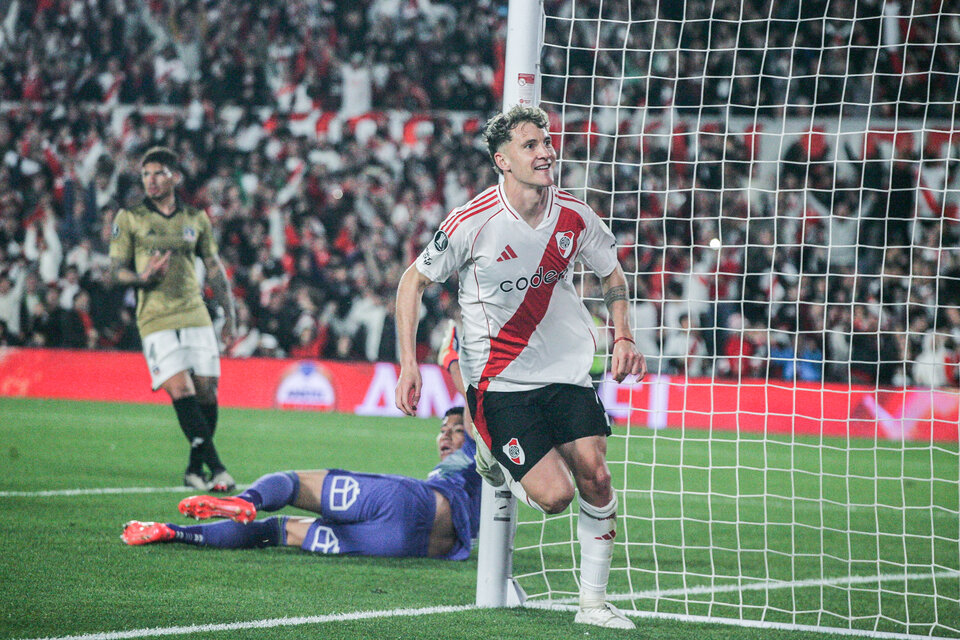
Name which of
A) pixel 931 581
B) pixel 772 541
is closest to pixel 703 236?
pixel 772 541

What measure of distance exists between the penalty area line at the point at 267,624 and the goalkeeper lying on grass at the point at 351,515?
1058 millimetres

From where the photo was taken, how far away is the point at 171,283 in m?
8.53

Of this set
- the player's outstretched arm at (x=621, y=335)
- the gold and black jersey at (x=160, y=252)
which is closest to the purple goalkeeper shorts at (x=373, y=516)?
the player's outstretched arm at (x=621, y=335)

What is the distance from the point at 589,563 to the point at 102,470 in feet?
18.6

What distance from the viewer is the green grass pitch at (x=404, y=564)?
4.53m

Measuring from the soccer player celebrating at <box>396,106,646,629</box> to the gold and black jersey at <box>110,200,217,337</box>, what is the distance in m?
4.20

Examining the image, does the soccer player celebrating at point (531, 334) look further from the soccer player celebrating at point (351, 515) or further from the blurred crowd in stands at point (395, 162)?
the blurred crowd in stands at point (395, 162)

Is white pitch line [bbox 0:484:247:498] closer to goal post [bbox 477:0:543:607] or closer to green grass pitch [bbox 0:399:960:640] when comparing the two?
green grass pitch [bbox 0:399:960:640]

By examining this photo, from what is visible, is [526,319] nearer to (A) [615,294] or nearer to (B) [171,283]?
(A) [615,294]

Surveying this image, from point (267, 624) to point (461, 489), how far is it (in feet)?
6.14

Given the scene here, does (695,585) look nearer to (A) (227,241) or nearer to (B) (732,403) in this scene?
(B) (732,403)

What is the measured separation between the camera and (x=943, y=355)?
1252 centimetres

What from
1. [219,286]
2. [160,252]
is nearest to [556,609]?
[219,286]

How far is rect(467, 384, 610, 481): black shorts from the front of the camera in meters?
4.68
